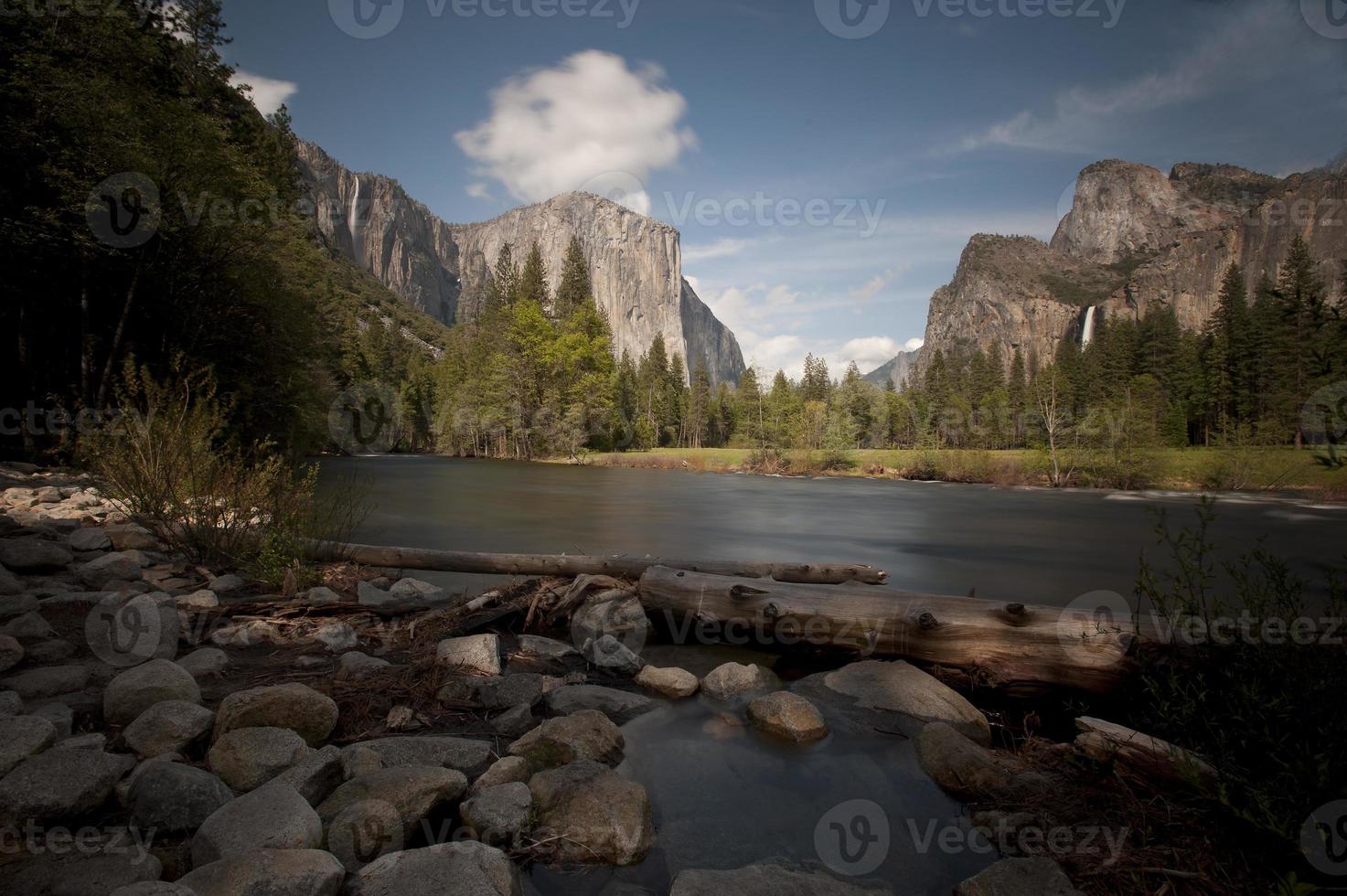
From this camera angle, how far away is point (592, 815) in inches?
139

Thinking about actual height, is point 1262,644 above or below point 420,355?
below

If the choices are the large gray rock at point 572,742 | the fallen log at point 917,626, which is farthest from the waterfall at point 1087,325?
the large gray rock at point 572,742

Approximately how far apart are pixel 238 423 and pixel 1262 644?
23.2 metres

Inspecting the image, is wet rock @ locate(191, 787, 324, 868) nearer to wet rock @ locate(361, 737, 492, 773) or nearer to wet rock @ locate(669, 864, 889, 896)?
wet rock @ locate(361, 737, 492, 773)

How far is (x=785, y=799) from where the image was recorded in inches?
166

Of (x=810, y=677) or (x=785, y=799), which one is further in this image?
(x=810, y=677)

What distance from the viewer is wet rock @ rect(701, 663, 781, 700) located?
591 centimetres

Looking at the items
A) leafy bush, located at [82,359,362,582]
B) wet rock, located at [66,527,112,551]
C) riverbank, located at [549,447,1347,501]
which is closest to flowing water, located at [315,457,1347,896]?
leafy bush, located at [82,359,362,582]

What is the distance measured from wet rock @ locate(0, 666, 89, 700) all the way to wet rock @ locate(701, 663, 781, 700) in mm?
5143

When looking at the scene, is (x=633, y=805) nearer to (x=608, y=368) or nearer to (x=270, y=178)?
(x=270, y=178)

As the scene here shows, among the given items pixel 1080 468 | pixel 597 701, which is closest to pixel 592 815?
pixel 597 701

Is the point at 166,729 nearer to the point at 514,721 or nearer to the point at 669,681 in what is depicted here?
the point at 514,721

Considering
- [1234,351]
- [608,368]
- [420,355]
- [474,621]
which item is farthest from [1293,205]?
[474,621]

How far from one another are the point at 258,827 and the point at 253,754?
82 centimetres
